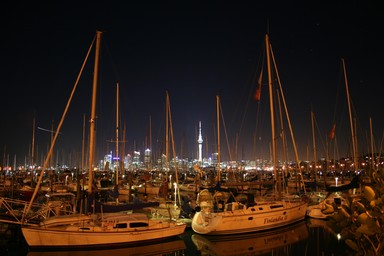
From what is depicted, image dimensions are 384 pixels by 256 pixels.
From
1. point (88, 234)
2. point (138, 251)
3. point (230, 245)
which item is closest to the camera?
point (88, 234)

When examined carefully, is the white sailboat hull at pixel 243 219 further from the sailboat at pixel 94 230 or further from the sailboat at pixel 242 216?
the sailboat at pixel 94 230

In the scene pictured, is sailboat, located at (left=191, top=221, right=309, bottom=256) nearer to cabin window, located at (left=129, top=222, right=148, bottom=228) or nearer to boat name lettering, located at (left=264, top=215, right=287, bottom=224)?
boat name lettering, located at (left=264, top=215, right=287, bottom=224)

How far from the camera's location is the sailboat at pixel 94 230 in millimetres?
17688

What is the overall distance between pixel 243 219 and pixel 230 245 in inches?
106

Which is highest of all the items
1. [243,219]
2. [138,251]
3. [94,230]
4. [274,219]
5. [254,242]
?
[94,230]

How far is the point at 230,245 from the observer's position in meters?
20.1

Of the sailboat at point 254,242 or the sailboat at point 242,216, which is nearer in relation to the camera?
the sailboat at point 254,242

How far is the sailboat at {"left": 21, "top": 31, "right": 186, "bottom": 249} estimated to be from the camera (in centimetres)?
1769

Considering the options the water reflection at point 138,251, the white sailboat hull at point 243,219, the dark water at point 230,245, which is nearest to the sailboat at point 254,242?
the dark water at point 230,245

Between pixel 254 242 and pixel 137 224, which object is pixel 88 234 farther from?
pixel 254 242

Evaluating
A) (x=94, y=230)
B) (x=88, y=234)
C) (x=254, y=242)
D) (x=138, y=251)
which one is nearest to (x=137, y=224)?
(x=138, y=251)

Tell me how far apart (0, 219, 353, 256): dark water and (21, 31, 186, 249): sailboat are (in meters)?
0.49

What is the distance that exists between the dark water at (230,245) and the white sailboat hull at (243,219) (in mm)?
466

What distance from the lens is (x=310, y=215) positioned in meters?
28.2
